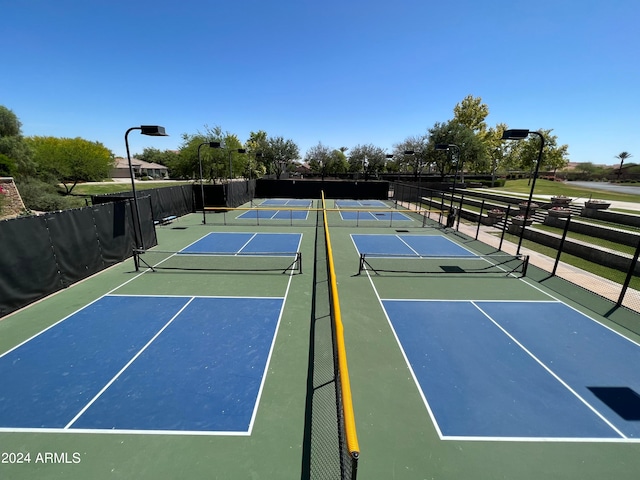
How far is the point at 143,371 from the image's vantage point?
6.79 meters

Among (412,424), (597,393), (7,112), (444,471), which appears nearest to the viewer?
(444,471)

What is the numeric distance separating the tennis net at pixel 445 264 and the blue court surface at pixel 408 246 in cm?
48

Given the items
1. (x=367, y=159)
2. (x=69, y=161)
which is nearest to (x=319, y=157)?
(x=367, y=159)

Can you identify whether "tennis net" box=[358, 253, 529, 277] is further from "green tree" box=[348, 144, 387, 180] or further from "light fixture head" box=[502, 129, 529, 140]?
"green tree" box=[348, 144, 387, 180]

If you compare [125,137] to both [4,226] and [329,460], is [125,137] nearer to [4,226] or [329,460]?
[4,226]

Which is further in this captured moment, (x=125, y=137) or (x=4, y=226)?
(x=125, y=137)

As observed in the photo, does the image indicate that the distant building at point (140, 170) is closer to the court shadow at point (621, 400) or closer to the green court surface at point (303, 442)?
the green court surface at point (303, 442)

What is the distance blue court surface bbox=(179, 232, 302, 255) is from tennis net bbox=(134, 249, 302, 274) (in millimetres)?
380

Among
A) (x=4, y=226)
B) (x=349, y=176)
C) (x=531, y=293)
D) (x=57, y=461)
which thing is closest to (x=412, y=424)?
(x=57, y=461)

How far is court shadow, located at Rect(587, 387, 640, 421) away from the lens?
19.4 feet

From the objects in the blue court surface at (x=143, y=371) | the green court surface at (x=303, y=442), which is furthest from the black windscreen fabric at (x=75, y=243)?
the blue court surface at (x=143, y=371)

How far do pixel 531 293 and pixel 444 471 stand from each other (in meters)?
9.51

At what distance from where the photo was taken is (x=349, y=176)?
78062mm

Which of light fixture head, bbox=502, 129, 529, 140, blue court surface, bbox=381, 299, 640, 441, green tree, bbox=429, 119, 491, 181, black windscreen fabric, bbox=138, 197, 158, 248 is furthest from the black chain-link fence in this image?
green tree, bbox=429, 119, 491, 181
